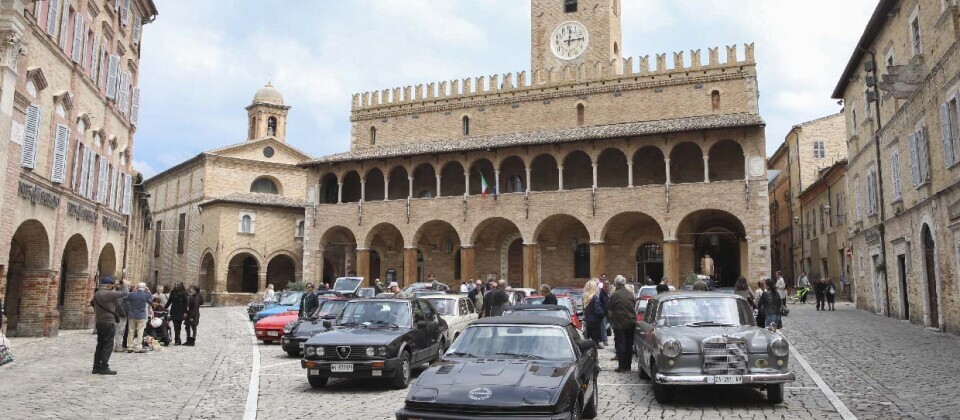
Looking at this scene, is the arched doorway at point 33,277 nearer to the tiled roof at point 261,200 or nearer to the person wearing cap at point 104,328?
the person wearing cap at point 104,328

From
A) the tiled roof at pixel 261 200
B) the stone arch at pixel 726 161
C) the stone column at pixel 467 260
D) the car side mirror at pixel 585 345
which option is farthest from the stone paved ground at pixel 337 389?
the tiled roof at pixel 261 200

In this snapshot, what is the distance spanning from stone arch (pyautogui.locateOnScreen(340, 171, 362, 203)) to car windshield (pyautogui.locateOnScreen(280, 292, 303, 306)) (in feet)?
58.8

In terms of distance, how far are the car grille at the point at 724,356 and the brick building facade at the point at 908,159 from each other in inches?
385

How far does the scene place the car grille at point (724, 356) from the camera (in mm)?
8023

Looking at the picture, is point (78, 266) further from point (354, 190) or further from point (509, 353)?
point (354, 190)

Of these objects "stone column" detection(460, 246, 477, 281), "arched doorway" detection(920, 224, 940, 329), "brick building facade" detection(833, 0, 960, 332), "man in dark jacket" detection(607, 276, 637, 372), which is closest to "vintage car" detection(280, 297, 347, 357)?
"man in dark jacket" detection(607, 276, 637, 372)

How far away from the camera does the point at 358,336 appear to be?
10156 mm

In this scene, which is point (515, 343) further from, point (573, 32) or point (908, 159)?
point (573, 32)

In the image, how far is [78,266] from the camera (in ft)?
67.0

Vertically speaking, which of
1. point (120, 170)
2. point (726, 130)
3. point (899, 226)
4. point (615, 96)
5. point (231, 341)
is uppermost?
point (615, 96)

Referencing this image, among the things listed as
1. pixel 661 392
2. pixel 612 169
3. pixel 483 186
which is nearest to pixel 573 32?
pixel 612 169

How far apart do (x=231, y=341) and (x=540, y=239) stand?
19849 mm

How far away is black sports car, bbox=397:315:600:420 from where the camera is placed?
5770 millimetres

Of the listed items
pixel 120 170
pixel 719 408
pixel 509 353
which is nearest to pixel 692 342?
pixel 719 408
